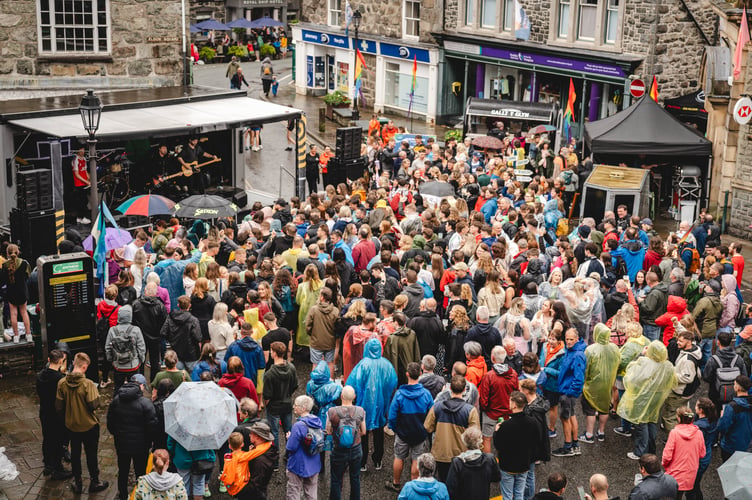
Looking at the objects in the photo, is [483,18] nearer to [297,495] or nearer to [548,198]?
[548,198]

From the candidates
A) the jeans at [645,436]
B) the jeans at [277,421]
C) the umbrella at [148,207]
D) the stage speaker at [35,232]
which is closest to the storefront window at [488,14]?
the umbrella at [148,207]

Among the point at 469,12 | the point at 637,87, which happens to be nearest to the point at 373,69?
the point at 469,12

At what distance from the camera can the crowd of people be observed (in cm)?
1006

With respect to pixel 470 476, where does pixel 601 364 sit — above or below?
above

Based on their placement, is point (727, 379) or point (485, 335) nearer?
point (727, 379)

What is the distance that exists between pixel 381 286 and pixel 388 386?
115 inches

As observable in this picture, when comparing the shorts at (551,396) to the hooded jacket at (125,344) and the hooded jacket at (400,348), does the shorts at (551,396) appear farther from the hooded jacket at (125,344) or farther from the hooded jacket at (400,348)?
the hooded jacket at (125,344)

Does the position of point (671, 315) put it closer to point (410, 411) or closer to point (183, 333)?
point (410, 411)

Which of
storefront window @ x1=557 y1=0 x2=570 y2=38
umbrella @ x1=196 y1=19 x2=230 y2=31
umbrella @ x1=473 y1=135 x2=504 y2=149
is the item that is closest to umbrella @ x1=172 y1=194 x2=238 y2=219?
umbrella @ x1=473 y1=135 x2=504 y2=149

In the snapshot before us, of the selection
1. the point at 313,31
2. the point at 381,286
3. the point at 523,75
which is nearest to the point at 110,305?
the point at 381,286

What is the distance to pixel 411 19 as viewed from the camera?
122 feet

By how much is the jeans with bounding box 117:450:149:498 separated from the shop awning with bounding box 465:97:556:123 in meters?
21.0

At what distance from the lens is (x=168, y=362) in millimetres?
10578

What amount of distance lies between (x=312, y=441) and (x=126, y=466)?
2344 mm
